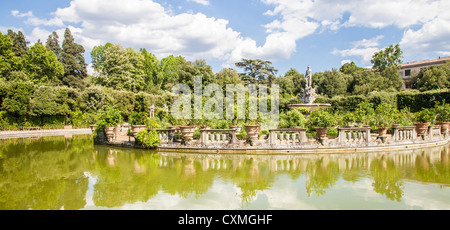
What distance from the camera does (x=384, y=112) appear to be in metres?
14.0

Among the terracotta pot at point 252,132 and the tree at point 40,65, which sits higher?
the tree at point 40,65

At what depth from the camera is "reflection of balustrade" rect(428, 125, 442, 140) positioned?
12828 millimetres

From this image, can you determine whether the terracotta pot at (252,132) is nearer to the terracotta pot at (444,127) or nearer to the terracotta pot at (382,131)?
the terracotta pot at (382,131)

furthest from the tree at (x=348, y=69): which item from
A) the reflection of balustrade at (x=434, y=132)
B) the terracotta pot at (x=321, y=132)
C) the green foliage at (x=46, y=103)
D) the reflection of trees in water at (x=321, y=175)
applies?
the reflection of trees in water at (x=321, y=175)

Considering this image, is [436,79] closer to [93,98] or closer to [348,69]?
[348,69]

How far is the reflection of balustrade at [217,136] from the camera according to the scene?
11469mm

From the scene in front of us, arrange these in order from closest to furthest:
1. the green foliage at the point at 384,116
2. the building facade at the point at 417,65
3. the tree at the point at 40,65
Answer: the green foliage at the point at 384,116
the tree at the point at 40,65
the building facade at the point at 417,65

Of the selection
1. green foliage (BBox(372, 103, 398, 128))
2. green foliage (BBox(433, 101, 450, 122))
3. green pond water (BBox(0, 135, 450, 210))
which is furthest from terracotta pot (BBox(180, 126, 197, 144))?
green foliage (BBox(433, 101, 450, 122))

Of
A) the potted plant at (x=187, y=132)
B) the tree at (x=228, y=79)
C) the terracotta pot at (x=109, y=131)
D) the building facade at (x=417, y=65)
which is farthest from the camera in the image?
the building facade at (x=417, y=65)

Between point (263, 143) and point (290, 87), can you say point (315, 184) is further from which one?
point (290, 87)

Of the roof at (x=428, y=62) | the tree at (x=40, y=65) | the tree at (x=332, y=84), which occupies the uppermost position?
the roof at (x=428, y=62)

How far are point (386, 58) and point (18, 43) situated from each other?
55804mm

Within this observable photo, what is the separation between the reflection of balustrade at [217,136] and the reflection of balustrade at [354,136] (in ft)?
14.2
